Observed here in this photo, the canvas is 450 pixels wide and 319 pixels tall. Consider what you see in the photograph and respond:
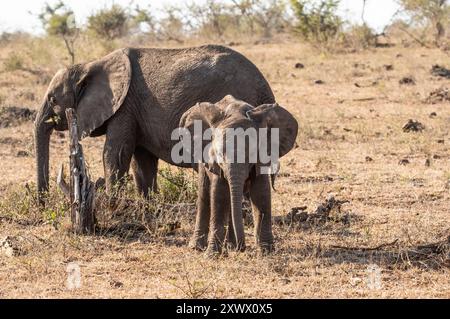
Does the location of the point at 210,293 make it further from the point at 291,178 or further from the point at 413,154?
the point at 413,154

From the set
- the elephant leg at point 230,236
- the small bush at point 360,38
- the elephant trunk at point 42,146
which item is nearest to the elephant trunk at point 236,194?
the elephant leg at point 230,236

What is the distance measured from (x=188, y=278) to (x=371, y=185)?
4.01m

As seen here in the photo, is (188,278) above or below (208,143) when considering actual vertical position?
below

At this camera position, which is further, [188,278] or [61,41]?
[61,41]

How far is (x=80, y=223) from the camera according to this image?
24.0ft

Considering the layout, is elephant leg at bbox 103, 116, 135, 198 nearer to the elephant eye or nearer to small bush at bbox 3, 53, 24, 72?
the elephant eye

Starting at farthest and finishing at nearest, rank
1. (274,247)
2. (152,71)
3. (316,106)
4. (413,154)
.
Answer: (316,106), (413,154), (152,71), (274,247)

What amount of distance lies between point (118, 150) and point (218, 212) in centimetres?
182

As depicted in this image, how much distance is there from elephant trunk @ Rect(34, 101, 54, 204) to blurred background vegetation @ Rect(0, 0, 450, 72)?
36.9 feet

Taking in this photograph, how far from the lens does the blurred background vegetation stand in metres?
22.5

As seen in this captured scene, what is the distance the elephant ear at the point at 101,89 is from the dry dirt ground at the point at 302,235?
93 cm

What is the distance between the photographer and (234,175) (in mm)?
6070
